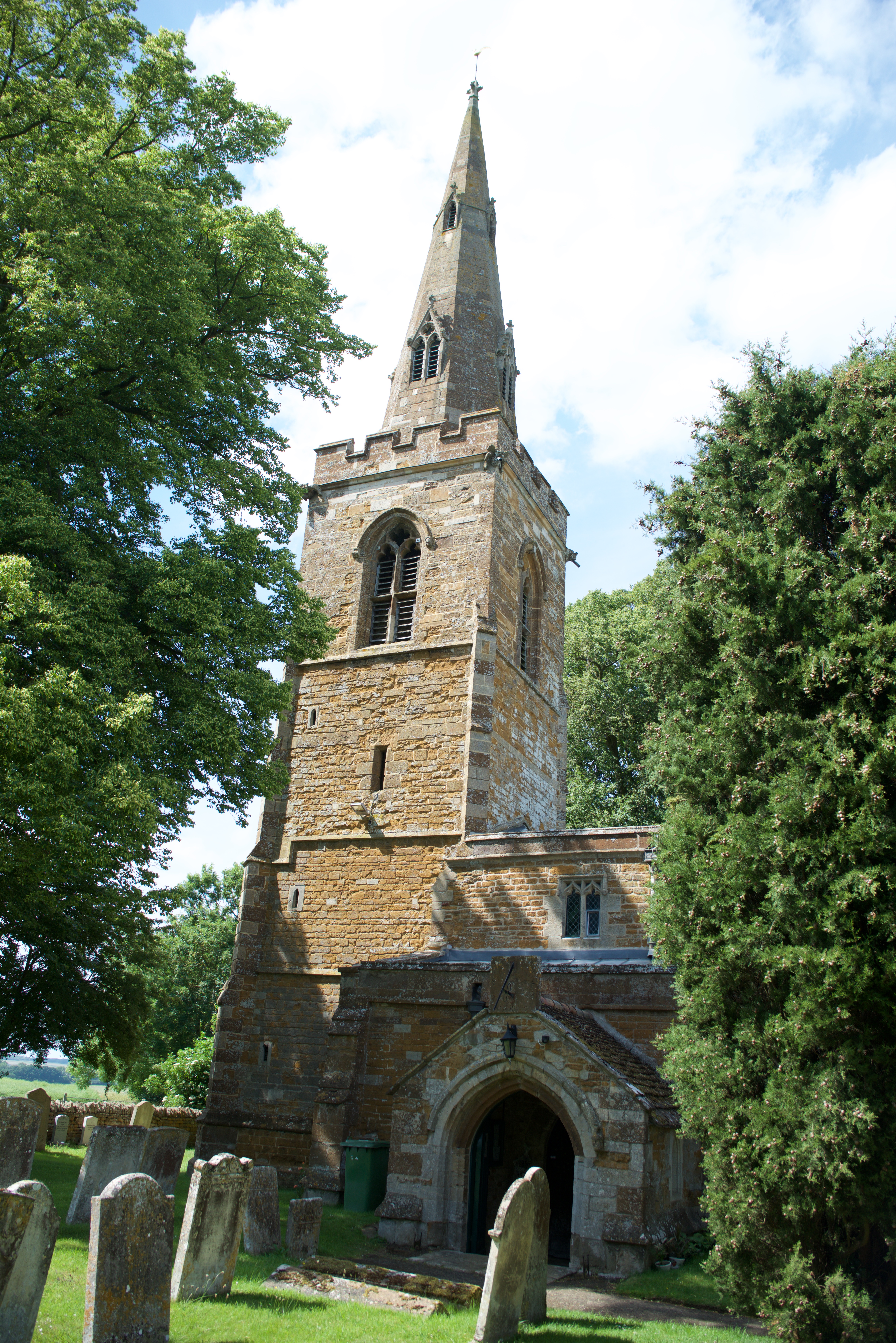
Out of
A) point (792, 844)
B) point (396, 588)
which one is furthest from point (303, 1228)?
point (396, 588)

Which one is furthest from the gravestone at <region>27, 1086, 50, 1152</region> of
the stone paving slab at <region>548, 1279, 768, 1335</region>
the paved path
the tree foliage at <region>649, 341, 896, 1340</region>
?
the tree foliage at <region>649, 341, 896, 1340</region>

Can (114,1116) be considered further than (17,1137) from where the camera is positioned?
Yes

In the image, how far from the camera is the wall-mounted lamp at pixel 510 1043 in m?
11.1

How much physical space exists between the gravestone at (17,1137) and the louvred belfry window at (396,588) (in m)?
12.3

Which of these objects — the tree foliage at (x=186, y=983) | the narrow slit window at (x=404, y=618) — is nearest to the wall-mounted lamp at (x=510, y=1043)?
the narrow slit window at (x=404, y=618)

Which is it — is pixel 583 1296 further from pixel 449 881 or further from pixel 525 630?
pixel 525 630

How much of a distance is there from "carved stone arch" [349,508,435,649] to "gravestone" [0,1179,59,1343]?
14276 millimetres

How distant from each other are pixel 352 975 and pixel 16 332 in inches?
409

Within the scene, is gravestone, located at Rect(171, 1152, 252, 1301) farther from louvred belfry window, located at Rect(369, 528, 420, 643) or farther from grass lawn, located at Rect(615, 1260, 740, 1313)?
louvred belfry window, located at Rect(369, 528, 420, 643)

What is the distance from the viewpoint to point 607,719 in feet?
93.8

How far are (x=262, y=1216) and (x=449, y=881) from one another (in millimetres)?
7419

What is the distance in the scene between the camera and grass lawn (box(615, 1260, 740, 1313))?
29.1 feet

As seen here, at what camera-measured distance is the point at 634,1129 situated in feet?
33.4

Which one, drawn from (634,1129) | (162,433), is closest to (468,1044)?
(634,1129)
